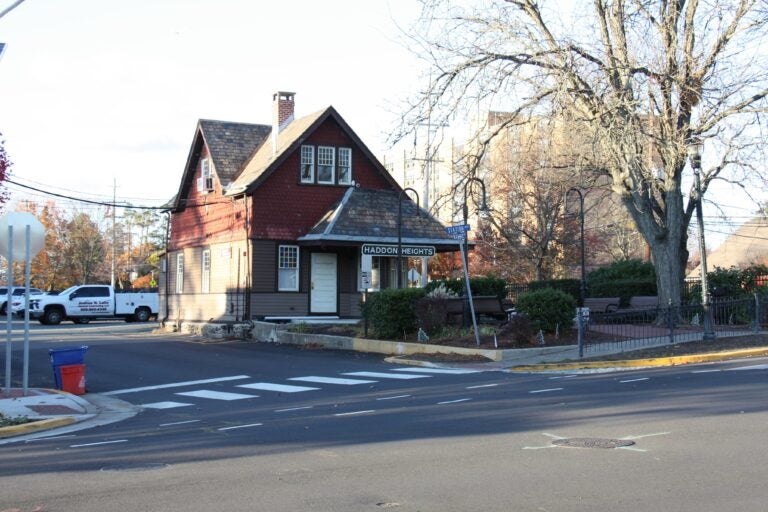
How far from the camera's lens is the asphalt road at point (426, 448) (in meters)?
7.33

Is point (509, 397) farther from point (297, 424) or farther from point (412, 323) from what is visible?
point (412, 323)

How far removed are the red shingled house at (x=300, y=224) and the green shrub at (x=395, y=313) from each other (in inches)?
222

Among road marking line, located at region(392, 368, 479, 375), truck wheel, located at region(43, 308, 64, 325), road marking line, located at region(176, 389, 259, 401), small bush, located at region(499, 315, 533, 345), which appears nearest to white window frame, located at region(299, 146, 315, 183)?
small bush, located at region(499, 315, 533, 345)

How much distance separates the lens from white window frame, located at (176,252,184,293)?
4070 centimetres

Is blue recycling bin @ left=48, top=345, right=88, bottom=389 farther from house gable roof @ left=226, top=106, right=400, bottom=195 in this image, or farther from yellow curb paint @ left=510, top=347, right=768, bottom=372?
house gable roof @ left=226, top=106, right=400, bottom=195

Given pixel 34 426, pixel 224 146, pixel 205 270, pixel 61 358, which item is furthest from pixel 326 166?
pixel 34 426

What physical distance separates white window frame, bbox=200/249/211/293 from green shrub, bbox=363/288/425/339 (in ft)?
45.4

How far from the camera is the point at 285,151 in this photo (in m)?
33.3

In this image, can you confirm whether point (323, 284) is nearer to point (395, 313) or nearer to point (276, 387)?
point (395, 313)

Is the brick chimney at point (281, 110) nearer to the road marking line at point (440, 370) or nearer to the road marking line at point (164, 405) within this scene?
the road marking line at point (440, 370)

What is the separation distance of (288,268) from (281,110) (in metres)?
7.92

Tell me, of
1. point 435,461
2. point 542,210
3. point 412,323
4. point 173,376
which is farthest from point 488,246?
point 435,461

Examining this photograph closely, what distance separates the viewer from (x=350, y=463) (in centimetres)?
882

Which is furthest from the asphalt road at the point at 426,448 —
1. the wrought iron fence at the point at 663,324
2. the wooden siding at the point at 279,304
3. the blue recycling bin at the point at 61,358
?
the wooden siding at the point at 279,304
